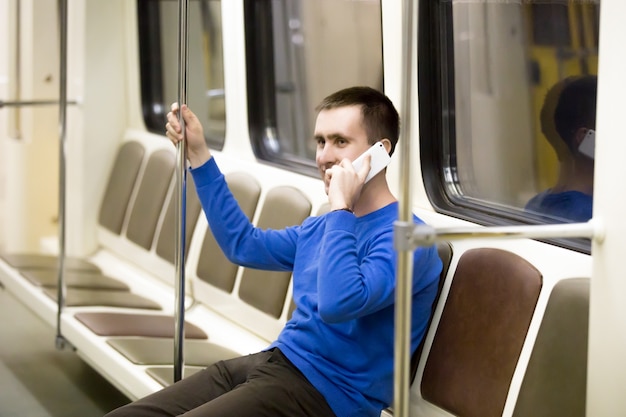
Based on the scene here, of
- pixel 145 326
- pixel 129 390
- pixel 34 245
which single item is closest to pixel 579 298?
pixel 129 390

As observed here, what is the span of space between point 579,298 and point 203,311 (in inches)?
94.1

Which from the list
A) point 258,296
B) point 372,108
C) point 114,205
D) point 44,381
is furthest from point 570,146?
point 114,205

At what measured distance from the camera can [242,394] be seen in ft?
7.90

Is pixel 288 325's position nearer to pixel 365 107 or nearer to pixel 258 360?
pixel 258 360

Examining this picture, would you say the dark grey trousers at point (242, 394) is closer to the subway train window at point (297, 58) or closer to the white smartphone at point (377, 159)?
the white smartphone at point (377, 159)

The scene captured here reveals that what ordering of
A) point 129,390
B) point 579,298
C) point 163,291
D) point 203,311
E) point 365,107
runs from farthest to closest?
point 163,291
point 203,311
point 129,390
point 365,107
point 579,298

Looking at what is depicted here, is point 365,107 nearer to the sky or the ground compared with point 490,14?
nearer to the ground

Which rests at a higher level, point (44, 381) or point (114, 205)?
point (114, 205)

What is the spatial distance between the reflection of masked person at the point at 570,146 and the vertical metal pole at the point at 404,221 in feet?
3.42

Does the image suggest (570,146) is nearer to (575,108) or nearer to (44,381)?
(575,108)

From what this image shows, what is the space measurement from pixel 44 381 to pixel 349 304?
2794 mm

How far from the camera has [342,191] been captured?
231cm

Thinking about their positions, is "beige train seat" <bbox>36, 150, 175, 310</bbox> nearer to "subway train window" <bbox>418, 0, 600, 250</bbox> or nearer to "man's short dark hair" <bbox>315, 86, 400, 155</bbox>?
"subway train window" <bbox>418, 0, 600, 250</bbox>

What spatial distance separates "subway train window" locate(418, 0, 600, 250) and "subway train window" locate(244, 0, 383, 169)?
2.01 feet
